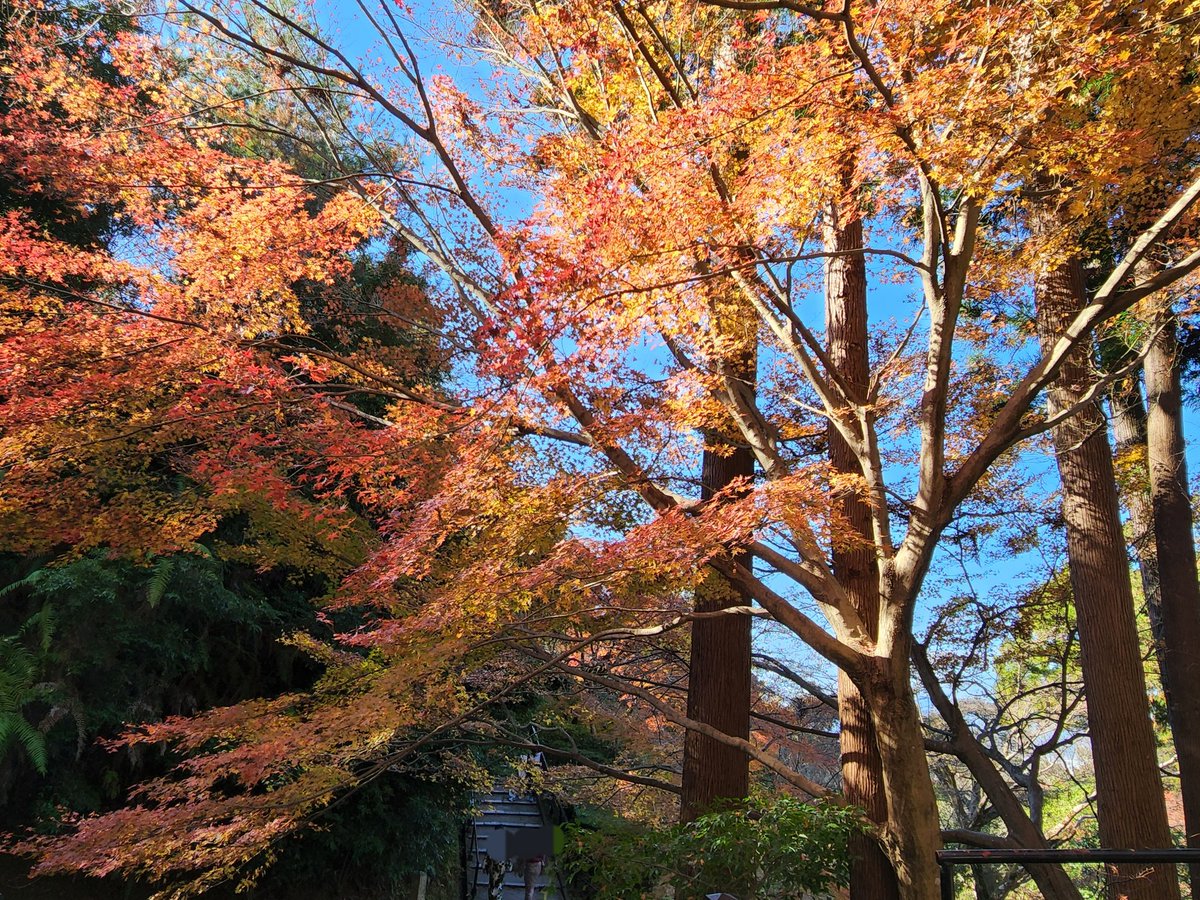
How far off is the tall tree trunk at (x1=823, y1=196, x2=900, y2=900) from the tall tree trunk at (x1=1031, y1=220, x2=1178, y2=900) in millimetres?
1620

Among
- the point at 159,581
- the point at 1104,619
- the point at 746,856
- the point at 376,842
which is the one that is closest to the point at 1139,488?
the point at 1104,619

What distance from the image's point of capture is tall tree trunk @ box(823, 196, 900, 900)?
5137 millimetres

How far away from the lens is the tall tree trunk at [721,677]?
254 inches

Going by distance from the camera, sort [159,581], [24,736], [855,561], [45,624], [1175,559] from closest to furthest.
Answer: [855,561], [24,736], [1175,559], [45,624], [159,581]

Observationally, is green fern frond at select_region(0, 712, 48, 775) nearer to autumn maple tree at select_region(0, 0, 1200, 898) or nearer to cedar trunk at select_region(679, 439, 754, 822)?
autumn maple tree at select_region(0, 0, 1200, 898)

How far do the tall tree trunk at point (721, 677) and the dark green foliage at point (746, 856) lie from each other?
3.53 feet

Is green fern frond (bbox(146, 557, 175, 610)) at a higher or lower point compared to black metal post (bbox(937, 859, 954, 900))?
higher

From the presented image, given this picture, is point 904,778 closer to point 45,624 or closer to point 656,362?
point 656,362

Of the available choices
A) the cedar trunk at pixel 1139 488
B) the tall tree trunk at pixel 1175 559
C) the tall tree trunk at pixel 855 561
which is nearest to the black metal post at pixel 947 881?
the tall tree trunk at pixel 855 561

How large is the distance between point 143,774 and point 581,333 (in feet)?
24.0

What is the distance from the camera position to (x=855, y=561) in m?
5.96

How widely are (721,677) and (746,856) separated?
89.1 inches

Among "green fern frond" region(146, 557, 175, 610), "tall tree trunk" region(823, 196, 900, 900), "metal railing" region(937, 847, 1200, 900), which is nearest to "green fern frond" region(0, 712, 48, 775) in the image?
"green fern frond" region(146, 557, 175, 610)

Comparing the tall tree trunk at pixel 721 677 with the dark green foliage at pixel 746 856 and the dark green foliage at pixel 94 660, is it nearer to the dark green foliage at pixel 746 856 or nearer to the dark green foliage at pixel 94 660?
the dark green foliage at pixel 746 856
